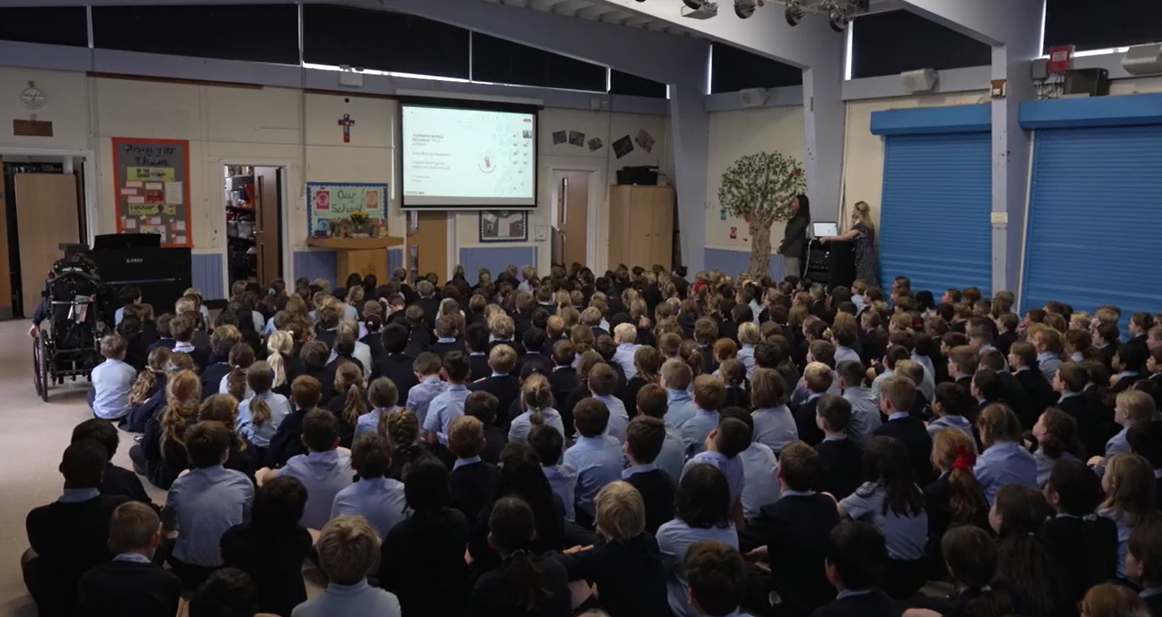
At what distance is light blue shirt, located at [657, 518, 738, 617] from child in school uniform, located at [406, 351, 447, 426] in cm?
226

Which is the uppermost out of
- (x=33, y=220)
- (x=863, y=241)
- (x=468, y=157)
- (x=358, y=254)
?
(x=468, y=157)

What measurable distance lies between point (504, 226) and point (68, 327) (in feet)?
24.9

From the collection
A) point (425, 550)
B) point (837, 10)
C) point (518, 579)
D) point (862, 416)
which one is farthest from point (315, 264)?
point (518, 579)

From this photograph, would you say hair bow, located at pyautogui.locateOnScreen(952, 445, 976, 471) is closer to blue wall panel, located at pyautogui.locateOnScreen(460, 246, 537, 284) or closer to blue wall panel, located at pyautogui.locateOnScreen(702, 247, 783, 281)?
blue wall panel, located at pyautogui.locateOnScreen(702, 247, 783, 281)

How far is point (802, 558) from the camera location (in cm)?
339

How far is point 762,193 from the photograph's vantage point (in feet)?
42.7

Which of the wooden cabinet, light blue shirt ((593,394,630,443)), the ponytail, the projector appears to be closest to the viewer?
light blue shirt ((593,394,630,443))

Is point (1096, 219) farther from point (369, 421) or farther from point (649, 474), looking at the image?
point (369, 421)

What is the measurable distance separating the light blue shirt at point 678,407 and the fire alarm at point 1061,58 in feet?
24.1

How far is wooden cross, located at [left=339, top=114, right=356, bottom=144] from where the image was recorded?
12.6m

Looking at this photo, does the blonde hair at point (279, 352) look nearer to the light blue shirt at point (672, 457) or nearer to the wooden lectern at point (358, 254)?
the light blue shirt at point (672, 457)

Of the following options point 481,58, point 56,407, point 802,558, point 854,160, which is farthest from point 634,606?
point 481,58

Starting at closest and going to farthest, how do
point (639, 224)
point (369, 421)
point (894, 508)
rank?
point (894, 508), point (369, 421), point (639, 224)

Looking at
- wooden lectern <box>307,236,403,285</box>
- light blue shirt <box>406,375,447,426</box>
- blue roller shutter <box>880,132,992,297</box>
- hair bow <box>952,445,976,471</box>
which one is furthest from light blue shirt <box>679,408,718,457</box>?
wooden lectern <box>307,236,403,285</box>
